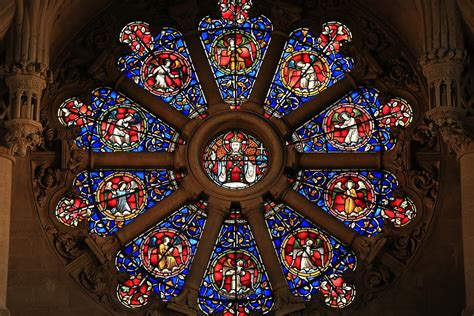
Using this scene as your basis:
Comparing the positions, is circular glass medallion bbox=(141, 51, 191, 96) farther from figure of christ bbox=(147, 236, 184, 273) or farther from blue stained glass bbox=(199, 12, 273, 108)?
figure of christ bbox=(147, 236, 184, 273)

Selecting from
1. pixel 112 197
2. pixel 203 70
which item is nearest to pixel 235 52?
pixel 203 70

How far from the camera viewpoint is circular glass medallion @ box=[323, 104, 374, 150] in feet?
78.7

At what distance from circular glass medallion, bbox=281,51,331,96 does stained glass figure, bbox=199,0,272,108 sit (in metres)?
0.43

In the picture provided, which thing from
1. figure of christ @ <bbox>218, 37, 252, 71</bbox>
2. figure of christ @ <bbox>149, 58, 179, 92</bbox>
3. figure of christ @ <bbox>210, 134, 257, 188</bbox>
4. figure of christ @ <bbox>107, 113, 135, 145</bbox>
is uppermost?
figure of christ @ <bbox>218, 37, 252, 71</bbox>

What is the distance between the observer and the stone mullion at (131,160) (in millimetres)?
23688

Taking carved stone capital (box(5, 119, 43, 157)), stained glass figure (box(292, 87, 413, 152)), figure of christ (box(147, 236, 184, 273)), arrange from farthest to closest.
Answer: stained glass figure (box(292, 87, 413, 152)) → figure of christ (box(147, 236, 184, 273)) → carved stone capital (box(5, 119, 43, 157))

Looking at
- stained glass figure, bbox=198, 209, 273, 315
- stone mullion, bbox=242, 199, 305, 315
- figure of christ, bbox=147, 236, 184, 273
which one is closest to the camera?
stone mullion, bbox=242, 199, 305, 315

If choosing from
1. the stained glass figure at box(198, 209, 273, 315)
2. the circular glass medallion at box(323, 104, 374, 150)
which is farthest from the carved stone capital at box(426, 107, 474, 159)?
the stained glass figure at box(198, 209, 273, 315)

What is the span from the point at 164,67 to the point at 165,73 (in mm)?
102

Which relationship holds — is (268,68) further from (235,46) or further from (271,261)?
(271,261)

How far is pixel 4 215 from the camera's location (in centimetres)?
2178

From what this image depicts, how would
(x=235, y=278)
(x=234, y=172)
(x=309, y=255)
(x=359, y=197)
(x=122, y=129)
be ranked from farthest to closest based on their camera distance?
(x=122, y=129), (x=234, y=172), (x=359, y=197), (x=309, y=255), (x=235, y=278)

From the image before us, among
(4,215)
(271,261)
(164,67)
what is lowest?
(271,261)

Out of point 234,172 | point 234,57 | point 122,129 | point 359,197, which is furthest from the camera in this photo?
point 234,57
